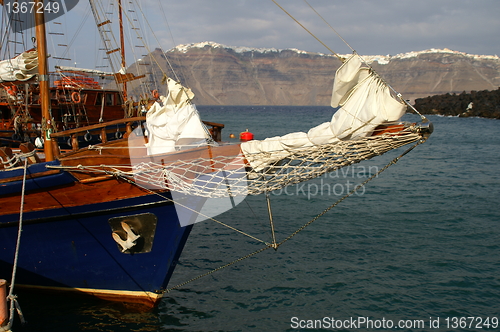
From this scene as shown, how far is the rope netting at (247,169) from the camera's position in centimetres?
609

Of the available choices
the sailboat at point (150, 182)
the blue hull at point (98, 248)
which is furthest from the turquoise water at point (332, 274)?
the sailboat at point (150, 182)

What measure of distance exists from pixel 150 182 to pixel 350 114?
10.2ft

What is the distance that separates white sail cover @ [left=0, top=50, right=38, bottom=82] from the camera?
8.77m

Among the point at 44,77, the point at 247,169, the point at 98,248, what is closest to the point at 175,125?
the point at 247,169

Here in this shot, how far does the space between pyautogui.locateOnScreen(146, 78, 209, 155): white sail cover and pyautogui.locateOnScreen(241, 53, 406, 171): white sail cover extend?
120cm

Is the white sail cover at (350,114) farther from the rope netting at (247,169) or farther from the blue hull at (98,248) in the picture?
the blue hull at (98,248)

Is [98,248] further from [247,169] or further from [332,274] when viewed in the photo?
[332,274]

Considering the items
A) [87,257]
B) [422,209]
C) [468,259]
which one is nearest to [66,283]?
[87,257]

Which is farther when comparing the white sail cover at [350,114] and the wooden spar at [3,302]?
the white sail cover at [350,114]

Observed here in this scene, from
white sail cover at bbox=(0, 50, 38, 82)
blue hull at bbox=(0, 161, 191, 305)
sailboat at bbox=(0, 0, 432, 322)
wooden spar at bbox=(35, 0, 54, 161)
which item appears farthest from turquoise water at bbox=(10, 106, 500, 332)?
white sail cover at bbox=(0, 50, 38, 82)

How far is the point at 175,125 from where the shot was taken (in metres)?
7.26

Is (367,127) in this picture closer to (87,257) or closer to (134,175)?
(134,175)

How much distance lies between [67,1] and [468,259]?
12.3 meters

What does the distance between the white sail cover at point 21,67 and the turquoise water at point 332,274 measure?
4.50 m
